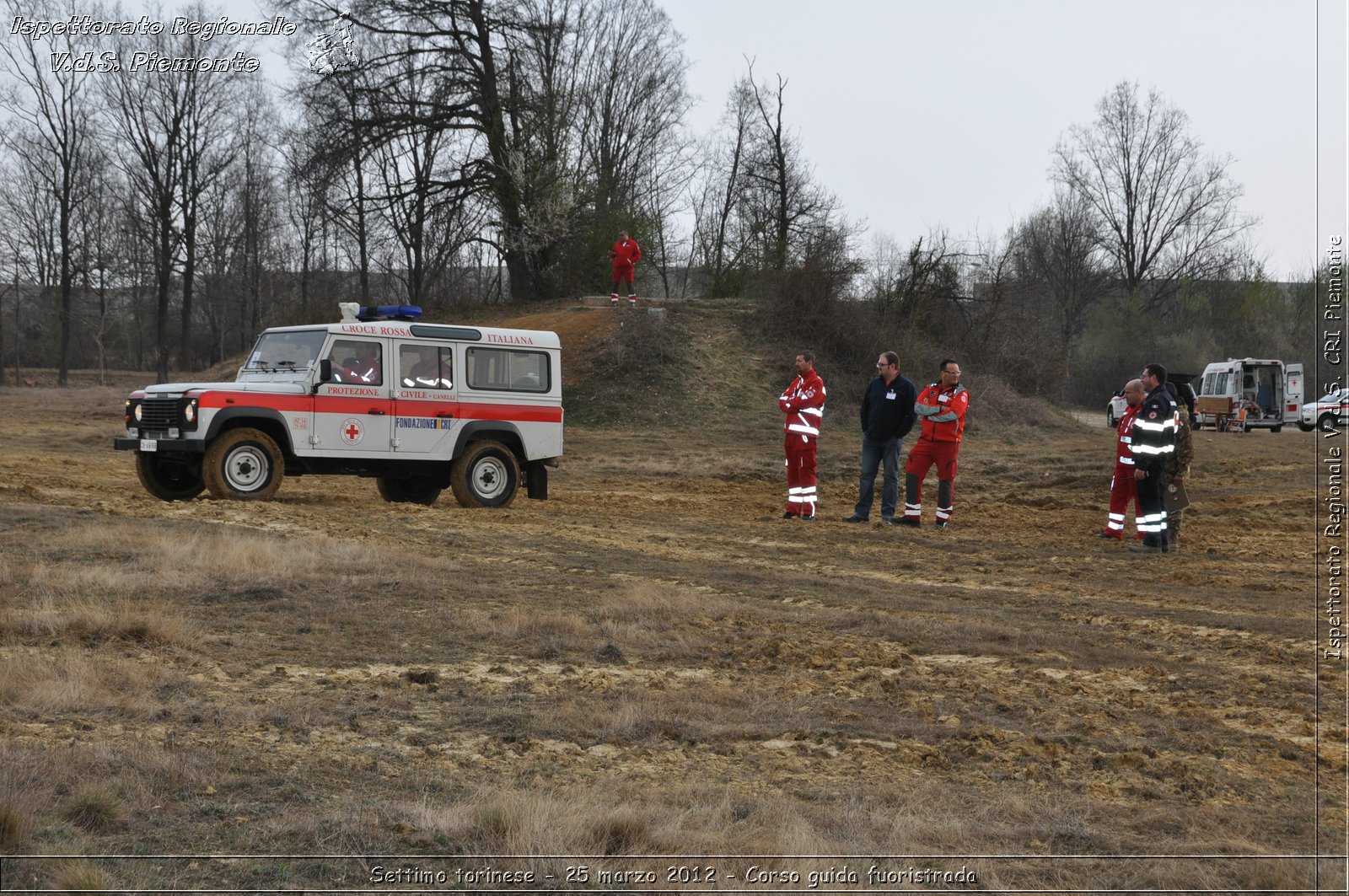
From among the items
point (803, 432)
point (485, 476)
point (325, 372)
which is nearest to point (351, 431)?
point (325, 372)

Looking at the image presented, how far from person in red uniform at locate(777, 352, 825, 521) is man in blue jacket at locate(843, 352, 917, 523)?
0.57m

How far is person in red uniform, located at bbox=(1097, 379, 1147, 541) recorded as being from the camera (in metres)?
13.3

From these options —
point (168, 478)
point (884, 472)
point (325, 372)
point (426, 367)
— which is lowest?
point (168, 478)

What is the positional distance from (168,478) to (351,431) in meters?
2.44

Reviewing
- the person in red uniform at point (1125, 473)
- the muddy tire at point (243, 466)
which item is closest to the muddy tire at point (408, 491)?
the muddy tire at point (243, 466)

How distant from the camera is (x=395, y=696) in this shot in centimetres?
646

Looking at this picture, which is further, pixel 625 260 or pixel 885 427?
pixel 625 260

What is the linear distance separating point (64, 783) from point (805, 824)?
9.27 ft

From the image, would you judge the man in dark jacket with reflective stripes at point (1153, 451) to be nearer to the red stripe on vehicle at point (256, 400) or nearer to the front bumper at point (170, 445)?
the red stripe on vehicle at point (256, 400)

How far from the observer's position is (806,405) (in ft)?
49.9

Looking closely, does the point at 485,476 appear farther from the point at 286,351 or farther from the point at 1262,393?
the point at 1262,393

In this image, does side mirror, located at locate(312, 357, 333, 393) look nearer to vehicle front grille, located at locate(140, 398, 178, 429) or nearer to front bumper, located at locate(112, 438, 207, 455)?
front bumper, located at locate(112, 438, 207, 455)

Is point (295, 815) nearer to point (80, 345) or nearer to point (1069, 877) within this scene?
point (1069, 877)

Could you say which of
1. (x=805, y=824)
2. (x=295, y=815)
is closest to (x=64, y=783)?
(x=295, y=815)
